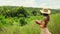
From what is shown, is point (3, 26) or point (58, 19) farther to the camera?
point (58, 19)

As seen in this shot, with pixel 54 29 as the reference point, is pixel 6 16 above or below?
above

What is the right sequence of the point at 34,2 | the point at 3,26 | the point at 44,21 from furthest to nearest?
the point at 34,2 → the point at 3,26 → the point at 44,21

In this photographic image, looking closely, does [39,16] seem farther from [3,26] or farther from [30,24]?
[3,26]

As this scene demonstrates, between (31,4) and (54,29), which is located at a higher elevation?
(31,4)

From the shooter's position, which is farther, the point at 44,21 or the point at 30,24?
the point at 30,24

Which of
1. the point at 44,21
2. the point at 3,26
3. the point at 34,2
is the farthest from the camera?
the point at 34,2

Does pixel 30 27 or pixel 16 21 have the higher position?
pixel 16 21

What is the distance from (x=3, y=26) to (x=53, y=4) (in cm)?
83

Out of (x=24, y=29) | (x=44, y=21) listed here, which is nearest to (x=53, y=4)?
(x=24, y=29)

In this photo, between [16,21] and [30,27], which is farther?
[30,27]

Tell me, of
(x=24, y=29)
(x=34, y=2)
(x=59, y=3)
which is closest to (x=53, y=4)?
(x=59, y=3)

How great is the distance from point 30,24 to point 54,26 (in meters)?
0.43

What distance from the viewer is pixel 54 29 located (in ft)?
10.7

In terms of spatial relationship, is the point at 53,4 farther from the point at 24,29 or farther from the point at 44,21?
the point at 44,21
